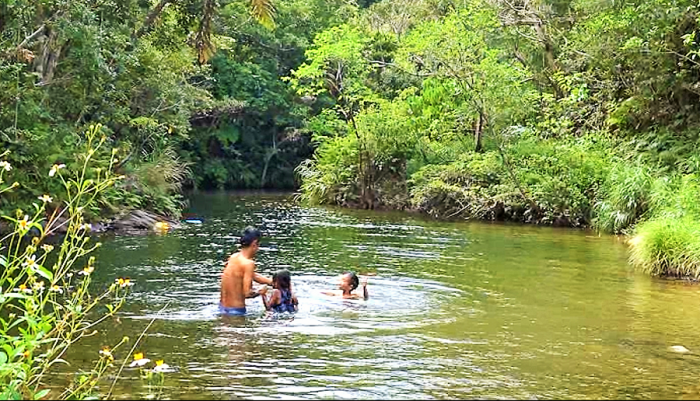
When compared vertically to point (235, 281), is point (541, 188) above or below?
above

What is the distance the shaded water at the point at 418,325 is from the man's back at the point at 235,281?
0.31 metres

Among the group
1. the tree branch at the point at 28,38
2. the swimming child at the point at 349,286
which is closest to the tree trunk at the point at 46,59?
the tree branch at the point at 28,38

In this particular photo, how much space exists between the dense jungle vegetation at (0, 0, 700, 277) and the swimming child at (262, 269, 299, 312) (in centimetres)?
713

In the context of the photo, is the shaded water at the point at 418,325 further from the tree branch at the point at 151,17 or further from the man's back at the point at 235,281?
the tree branch at the point at 151,17

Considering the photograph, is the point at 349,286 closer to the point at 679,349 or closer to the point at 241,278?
the point at 241,278

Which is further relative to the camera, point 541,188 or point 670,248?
point 541,188

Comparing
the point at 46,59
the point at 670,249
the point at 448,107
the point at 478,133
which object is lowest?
the point at 670,249

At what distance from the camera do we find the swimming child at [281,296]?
1101 cm

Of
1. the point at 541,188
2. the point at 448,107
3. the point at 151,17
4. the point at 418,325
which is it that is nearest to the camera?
the point at 418,325

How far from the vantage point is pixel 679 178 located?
21641mm

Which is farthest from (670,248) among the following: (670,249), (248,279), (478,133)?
(478,133)

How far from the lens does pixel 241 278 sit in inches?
427

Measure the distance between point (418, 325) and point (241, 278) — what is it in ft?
7.43

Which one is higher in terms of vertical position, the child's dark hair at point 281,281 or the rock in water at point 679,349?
the child's dark hair at point 281,281
